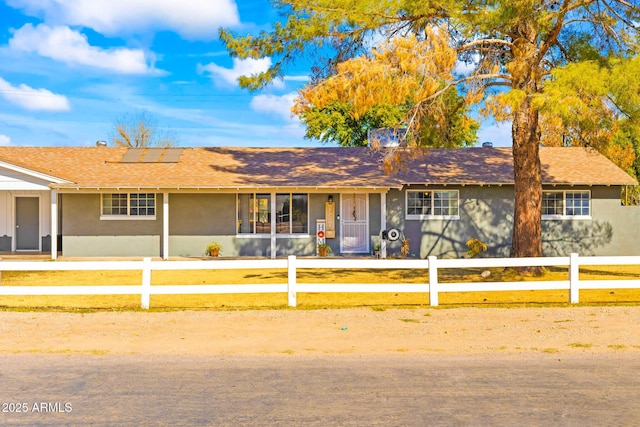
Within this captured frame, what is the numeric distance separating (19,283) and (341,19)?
401 inches

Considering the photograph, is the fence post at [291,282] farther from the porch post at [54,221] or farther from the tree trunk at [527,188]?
the porch post at [54,221]

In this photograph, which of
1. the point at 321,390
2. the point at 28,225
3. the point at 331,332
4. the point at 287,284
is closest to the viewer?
the point at 321,390

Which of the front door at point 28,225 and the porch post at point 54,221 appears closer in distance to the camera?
the porch post at point 54,221

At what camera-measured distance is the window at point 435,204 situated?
2209 cm

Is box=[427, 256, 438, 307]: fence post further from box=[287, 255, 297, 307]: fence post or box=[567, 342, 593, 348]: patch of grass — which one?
box=[567, 342, 593, 348]: patch of grass

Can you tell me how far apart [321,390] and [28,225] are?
66.6 ft

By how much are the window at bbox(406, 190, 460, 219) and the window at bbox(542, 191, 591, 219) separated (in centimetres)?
343

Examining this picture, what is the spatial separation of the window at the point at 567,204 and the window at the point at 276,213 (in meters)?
8.95

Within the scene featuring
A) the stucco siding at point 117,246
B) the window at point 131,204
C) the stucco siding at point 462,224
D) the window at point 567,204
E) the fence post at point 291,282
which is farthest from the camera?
the window at point 567,204

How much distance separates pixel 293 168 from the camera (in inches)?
925

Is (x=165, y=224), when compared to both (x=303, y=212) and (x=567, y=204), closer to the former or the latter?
(x=303, y=212)

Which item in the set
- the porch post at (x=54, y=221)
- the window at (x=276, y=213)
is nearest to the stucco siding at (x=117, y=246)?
the porch post at (x=54, y=221)

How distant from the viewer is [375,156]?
82.0ft

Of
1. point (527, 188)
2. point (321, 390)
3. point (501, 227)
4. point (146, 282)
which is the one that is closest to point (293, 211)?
point (501, 227)
